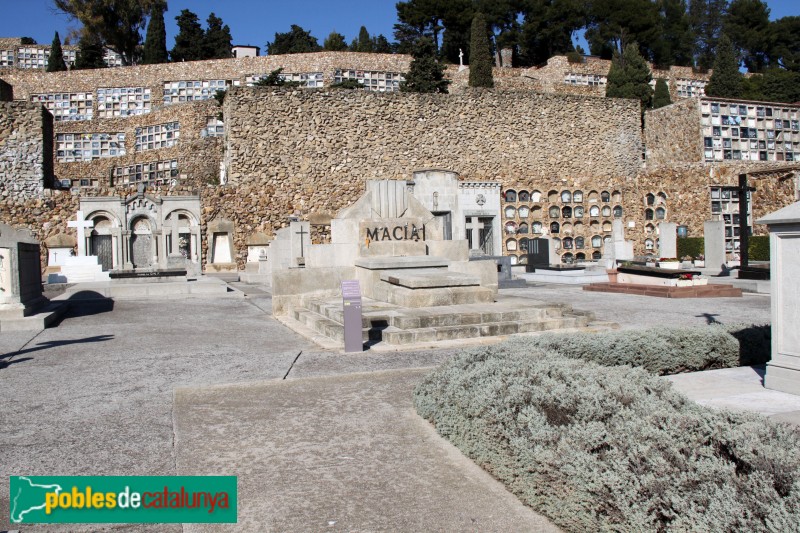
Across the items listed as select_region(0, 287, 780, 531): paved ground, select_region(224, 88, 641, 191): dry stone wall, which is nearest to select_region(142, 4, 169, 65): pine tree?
select_region(224, 88, 641, 191): dry stone wall

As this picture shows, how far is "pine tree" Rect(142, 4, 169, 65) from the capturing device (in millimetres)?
53969

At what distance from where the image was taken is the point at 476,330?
354 inches

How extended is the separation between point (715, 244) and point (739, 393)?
1740cm

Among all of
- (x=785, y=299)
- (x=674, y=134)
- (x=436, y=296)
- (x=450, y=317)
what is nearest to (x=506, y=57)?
(x=674, y=134)

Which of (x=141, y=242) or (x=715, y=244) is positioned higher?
(x=141, y=242)

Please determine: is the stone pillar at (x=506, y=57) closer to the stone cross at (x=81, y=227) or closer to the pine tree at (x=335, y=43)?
the pine tree at (x=335, y=43)

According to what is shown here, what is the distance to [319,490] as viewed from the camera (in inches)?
146

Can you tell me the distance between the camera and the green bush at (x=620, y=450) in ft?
8.75

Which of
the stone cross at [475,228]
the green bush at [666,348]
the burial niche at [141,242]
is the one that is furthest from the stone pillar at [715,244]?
the burial niche at [141,242]

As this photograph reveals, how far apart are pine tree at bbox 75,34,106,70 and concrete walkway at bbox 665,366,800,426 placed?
58.1 metres

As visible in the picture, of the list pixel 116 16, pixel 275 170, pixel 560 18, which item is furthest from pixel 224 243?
pixel 560 18

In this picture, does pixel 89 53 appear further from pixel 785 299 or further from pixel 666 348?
pixel 785 299

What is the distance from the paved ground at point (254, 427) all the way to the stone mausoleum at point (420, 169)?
54.9 feet

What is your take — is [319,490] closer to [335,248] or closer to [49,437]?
[49,437]
